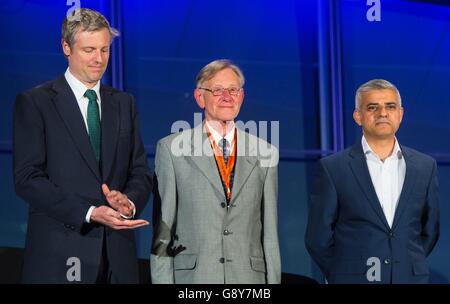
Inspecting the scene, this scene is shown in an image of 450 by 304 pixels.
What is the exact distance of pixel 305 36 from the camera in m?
6.00

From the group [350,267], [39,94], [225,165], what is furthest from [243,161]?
[39,94]

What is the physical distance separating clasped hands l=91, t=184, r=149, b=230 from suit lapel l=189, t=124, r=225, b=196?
463 millimetres

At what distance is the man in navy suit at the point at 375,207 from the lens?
12.5ft

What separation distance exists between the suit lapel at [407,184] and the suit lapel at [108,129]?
1305 mm

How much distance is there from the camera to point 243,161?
3695 mm

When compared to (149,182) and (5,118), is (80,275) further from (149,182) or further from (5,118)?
(5,118)

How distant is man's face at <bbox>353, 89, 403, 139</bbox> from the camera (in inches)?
153

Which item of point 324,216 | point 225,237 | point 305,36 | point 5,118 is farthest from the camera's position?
point 305,36

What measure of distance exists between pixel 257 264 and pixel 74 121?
3.23 ft

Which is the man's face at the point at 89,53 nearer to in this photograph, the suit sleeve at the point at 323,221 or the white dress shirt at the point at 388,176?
the suit sleeve at the point at 323,221

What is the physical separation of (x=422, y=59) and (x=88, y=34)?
3.33m

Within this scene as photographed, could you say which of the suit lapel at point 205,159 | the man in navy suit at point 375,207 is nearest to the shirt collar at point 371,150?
the man in navy suit at point 375,207

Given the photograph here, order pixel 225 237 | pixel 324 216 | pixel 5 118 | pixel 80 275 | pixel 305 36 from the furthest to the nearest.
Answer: pixel 305 36
pixel 5 118
pixel 324 216
pixel 225 237
pixel 80 275

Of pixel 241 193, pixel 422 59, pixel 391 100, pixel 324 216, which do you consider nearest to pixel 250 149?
pixel 241 193
